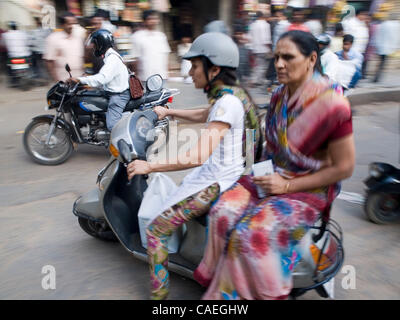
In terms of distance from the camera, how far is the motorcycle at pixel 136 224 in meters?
2.09

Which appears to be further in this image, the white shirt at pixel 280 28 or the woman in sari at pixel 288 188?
the white shirt at pixel 280 28

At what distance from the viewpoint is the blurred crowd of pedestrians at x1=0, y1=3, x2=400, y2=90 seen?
18.8 ft

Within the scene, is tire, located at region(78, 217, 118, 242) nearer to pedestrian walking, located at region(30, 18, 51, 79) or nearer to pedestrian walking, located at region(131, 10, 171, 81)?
pedestrian walking, located at region(131, 10, 171, 81)

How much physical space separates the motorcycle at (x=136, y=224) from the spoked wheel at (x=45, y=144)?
207cm

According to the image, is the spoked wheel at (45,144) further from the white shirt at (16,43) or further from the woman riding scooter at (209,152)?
the white shirt at (16,43)

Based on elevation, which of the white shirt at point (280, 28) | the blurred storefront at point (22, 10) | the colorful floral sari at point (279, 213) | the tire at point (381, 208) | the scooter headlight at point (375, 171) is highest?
the blurred storefront at point (22, 10)

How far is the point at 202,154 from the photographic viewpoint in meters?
2.01

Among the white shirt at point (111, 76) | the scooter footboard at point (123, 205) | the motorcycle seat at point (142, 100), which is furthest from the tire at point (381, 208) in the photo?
the white shirt at point (111, 76)

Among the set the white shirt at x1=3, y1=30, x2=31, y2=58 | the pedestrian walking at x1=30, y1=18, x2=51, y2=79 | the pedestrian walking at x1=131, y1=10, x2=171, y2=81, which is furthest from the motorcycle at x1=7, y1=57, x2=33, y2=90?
the pedestrian walking at x1=131, y1=10, x2=171, y2=81

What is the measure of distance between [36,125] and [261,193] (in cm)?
368

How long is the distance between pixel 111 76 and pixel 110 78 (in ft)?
0.09

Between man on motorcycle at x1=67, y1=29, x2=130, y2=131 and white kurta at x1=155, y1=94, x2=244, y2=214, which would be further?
man on motorcycle at x1=67, y1=29, x2=130, y2=131

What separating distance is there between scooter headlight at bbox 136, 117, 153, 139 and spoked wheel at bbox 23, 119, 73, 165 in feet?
9.11
